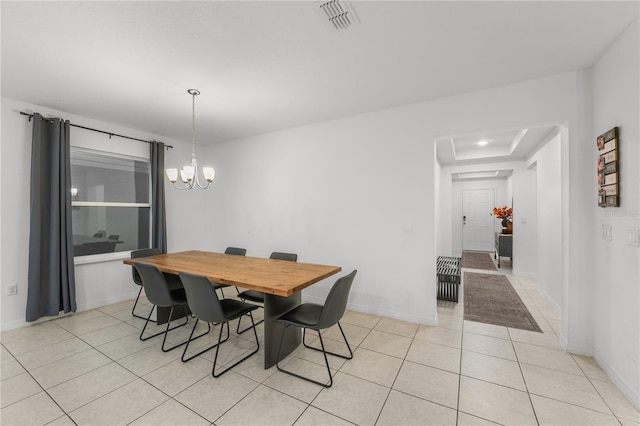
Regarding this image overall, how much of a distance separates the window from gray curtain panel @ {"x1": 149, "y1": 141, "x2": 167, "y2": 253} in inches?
7.4

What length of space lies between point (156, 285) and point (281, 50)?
7.62 ft

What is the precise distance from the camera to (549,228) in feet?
12.6

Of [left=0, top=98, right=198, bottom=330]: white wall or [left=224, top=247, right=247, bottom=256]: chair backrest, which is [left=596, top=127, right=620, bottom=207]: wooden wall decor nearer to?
[left=224, top=247, right=247, bottom=256]: chair backrest

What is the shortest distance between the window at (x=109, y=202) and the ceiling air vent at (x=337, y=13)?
3.80m

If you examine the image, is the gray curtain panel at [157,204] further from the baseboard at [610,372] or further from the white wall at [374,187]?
the baseboard at [610,372]

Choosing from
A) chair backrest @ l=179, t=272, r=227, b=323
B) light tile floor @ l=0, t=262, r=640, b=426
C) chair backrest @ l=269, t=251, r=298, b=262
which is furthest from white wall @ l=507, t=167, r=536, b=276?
chair backrest @ l=179, t=272, r=227, b=323

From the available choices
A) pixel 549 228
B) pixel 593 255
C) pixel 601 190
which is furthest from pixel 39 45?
pixel 549 228

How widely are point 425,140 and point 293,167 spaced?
1.90m

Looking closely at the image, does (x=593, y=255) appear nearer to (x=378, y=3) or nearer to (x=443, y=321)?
(x=443, y=321)

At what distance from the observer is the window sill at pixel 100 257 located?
357cm

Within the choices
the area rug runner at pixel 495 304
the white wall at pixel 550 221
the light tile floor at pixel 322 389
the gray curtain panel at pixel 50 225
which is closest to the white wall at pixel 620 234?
the light tile floor at pixel 322 389

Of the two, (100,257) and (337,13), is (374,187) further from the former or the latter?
(100,257)

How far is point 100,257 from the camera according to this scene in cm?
377

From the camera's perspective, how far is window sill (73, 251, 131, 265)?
3.57 m
